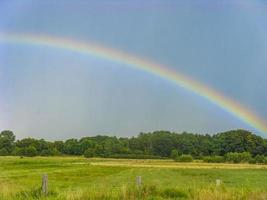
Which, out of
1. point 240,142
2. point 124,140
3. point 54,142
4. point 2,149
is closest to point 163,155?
point 124,140

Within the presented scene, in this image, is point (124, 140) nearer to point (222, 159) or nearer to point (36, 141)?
point (36, 141)

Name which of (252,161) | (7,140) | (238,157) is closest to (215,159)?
(238,157)

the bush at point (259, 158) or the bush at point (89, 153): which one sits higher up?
the bush at point (89, 153)

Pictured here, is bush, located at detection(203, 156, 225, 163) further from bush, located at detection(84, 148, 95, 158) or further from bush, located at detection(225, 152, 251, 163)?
bush, located at detection(84, 148, 95, 158)

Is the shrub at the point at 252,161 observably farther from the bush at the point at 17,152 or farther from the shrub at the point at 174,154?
the bush at the point at 17,152

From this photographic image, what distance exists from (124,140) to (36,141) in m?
38.8

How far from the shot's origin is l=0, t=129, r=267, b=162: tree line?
152 meters

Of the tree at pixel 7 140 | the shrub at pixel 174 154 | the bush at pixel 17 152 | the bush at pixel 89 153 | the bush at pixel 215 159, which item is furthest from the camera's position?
the tree at pixel 7 140

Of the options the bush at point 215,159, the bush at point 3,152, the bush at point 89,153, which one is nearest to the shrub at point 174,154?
the bush at point 215,159

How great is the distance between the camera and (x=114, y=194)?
1527 cm

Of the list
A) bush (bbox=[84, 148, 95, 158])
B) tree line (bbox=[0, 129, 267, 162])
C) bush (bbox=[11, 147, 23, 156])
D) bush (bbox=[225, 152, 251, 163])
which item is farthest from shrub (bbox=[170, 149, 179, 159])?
bush (bbox=[11, 147, 23, 156])

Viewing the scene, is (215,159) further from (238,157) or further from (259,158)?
(259,158)

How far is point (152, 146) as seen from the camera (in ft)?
557

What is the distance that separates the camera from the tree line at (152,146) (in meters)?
152
